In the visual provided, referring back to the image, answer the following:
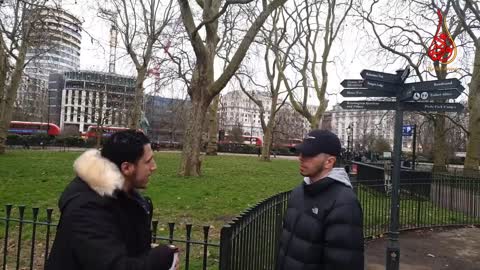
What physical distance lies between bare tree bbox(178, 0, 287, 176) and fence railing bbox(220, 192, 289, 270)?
10100 mm

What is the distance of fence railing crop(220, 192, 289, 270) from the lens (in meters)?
3.21

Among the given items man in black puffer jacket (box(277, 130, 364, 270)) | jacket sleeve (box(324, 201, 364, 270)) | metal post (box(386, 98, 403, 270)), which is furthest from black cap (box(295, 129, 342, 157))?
metal post (box(386, 98, 403, 270))

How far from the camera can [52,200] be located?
10078 mm

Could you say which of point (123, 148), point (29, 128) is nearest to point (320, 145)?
point (123, 148)

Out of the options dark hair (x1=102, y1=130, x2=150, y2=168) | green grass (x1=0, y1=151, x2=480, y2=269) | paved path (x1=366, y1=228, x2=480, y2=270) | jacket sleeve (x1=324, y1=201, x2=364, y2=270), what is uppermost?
dark hair (x1=102, y1=130, x2=150, y2=168)

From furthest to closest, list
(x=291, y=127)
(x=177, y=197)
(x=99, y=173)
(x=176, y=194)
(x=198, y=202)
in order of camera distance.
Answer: (x=291, y=127)
(x=176, y=194)
(x=177, y=197)
(x=198, y=202)
(x=99, y=173)

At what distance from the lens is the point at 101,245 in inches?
73.3

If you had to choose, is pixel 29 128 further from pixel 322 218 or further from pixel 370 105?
pixel 322 218

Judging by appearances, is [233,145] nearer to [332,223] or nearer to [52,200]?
[52,200]

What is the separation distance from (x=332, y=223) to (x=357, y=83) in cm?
417

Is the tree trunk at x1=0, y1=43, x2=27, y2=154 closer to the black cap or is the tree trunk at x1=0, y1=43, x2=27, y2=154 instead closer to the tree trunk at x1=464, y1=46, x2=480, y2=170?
the tree trunk at x1=464, y1=46, x2=480, y2=170

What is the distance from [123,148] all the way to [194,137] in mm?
14499

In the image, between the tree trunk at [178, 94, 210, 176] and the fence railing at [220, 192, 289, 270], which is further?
the tree trunk at [178, 94, 210, 176]

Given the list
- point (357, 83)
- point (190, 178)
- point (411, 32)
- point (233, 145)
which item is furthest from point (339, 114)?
point (357, 83)
